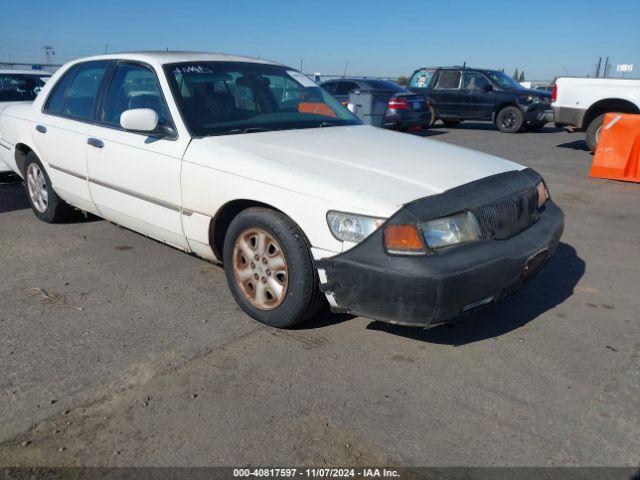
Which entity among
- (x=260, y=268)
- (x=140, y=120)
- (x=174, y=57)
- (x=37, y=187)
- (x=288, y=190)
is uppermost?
(x=174, y=57)

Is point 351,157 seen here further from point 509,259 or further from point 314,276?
point 509,259

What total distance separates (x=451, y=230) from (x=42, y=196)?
4.29 metres

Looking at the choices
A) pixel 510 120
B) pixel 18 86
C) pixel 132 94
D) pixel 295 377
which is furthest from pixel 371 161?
pixel 510 120

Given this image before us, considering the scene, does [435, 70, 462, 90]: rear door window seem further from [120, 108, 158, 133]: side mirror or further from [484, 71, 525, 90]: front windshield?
[120, 108, 158, 133]: side mirror

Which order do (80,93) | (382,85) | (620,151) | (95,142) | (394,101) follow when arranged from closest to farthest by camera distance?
(95,142), (80,93), (620,151), (394,101), (382,85)

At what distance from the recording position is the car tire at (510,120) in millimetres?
15353

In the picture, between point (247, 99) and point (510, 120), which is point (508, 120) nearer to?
point (510, 120)

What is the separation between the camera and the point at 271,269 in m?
3.34

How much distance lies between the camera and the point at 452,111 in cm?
1639

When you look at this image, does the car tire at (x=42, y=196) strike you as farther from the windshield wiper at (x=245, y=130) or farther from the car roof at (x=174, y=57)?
the windshield wiper at (x=245, y=130)

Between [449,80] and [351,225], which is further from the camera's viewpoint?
[449,80]

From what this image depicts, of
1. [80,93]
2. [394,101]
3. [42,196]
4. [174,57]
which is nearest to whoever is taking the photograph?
[174,57]

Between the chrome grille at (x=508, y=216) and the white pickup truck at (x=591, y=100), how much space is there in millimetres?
8208

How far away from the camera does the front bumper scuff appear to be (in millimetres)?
2754
